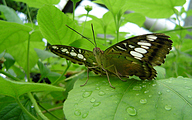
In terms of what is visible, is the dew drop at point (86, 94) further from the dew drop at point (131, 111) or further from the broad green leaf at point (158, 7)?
the broad green leaf at point (158, 7)

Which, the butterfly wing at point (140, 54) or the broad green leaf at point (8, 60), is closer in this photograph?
the butterfly wing at point (140, 54)

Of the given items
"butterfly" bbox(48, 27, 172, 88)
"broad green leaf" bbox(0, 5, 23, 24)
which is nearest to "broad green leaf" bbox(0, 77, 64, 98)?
"butterfly" bbox(48, 27, 172, 88)

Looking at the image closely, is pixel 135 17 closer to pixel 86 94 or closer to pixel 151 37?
pixel 151 37

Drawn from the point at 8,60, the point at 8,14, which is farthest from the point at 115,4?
the point at 8,60

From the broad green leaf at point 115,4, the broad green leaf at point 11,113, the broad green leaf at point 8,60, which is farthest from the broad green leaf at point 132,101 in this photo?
the broad green leaf at point 8,60

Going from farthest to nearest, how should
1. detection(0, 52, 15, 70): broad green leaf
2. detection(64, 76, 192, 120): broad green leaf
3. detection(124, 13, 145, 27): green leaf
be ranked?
1. detection(124, 13, 145, 27): green leaf
2. detection(0, 52, 15, 70): broad green leaf
3. detection(64, 76, 192, 120): broad green leaf

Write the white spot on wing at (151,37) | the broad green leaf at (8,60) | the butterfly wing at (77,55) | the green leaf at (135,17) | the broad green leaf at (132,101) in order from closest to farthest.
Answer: the broad green leaf at (132,101) → the white spot on wing at (151,37) → the butterfly wing at (77,55) → the broad green leaf at (8,60) → the green leaf at (135,17)

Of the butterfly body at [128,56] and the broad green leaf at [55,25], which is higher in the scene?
the broad green leaf at [55,25]

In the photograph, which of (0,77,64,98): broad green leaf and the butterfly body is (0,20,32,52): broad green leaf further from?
(0,77,64,98): broad green leaf
